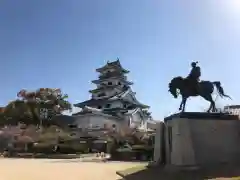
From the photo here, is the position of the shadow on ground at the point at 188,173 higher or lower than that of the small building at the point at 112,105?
lower

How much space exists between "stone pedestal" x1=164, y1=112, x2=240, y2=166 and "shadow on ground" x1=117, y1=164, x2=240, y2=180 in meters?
0.57

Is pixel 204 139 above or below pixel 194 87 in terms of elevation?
below

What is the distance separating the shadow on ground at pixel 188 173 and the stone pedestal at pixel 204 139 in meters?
0.57

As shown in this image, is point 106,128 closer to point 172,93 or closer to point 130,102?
point 130,102

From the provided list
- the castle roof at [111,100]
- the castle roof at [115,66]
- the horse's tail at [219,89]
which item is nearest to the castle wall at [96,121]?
the castle roof at [111,100]

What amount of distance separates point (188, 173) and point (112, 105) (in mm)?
44113

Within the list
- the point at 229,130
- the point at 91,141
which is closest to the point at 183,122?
the point at 229,130

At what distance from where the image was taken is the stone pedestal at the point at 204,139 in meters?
12.6

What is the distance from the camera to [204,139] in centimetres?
1293

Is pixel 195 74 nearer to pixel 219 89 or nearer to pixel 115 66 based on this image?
pixel 219 89

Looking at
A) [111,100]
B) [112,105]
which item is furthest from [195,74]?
[112,105]

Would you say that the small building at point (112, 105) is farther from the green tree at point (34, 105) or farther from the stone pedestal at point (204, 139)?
the stone pedestal at point (204, 139)

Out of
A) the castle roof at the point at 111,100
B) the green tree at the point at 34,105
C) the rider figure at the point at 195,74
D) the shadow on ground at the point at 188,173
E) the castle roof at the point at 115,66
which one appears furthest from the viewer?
the castle roof at the point at 115,66

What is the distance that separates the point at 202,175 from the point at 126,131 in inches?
1340
